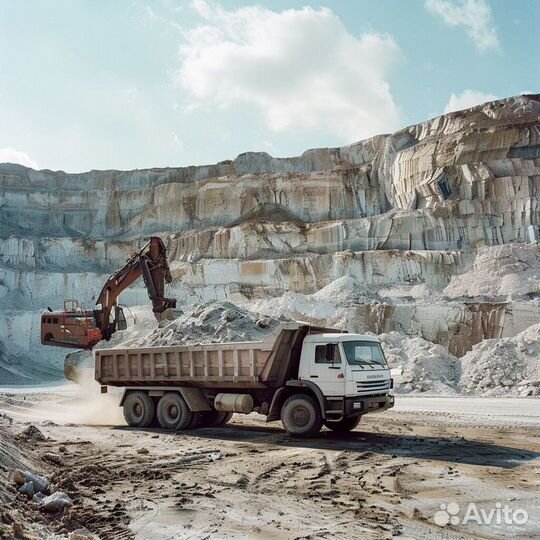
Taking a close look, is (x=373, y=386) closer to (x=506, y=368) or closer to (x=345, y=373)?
(x=345, y=373)

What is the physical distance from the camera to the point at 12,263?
4909 centimetres

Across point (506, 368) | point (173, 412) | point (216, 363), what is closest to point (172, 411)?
point (173, 412)

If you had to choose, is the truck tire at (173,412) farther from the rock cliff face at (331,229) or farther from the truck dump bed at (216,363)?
the rock cliff face at (331,229)

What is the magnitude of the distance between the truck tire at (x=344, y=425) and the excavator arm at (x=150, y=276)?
11619 mm

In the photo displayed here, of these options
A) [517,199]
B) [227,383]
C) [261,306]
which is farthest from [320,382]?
[517,199]

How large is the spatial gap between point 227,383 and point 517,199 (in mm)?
29967

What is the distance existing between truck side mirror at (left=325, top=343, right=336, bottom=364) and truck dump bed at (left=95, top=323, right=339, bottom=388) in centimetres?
67

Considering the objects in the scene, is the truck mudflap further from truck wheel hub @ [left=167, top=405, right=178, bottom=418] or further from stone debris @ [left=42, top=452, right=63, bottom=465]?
stone debris @ [left=42, top=452, right=63, bottom=465]

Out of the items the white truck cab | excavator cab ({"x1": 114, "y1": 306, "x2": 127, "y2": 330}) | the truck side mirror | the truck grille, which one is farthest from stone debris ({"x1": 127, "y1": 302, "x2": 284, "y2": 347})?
excavator cab ({"x1": 114, "y1": 306, "x2": 127, "y2": 330})

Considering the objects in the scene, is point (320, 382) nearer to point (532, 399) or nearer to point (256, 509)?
point (256, 509)

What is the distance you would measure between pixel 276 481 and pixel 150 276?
1575 cm

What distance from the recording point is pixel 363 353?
10.9 m

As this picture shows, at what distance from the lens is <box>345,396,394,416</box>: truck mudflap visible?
10250 millimetres

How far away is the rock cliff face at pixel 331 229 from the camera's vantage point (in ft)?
100
